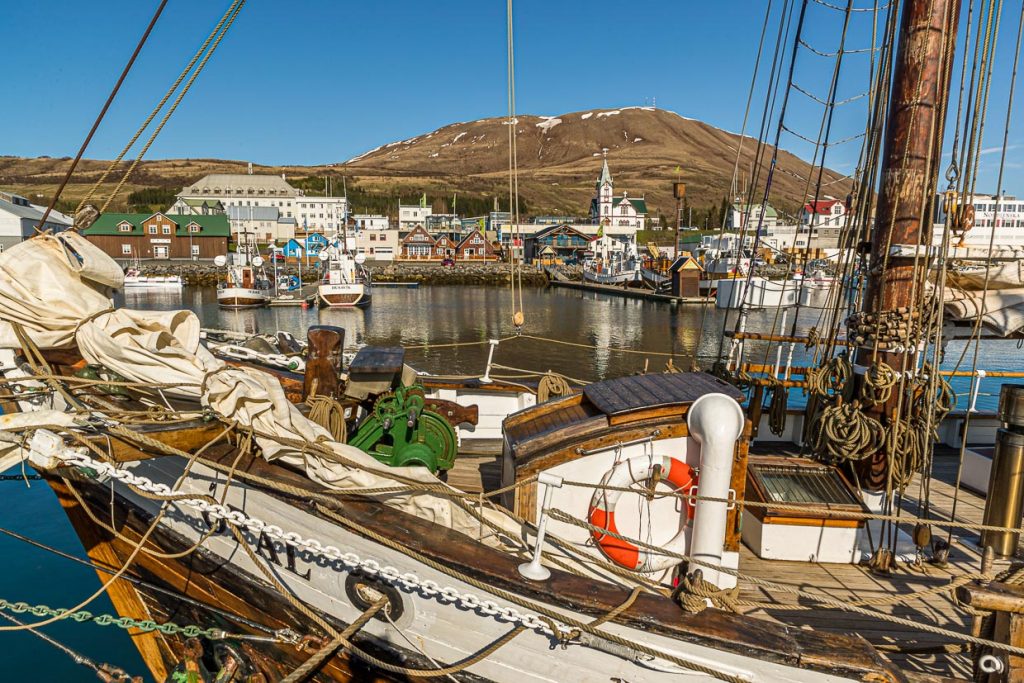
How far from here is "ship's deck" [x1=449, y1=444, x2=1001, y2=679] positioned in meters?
3.87

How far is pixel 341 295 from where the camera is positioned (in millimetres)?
44219

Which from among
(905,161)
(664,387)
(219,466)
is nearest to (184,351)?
(219,466)

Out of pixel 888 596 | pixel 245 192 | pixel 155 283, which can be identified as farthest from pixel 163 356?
pixel 245 192

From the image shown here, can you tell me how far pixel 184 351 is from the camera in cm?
447

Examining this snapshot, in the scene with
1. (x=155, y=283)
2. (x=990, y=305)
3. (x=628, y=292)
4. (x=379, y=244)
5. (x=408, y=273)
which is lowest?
(x=628, y=292)

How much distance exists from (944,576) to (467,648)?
4.05 metres

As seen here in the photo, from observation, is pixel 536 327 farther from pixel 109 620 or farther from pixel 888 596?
pixel 109 620

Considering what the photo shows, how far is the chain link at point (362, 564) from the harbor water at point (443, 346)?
14.2 feet

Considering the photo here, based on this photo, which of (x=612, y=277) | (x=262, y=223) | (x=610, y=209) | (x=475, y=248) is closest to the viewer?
(x=612, y=277)

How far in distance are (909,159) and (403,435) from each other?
509cm

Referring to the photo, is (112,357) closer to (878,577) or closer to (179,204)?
(878,577)

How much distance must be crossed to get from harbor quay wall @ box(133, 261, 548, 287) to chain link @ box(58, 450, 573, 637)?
61429 mm

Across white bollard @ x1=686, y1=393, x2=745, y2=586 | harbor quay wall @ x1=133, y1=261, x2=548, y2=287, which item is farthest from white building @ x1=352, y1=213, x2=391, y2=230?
white bollard @ x1=686, y1=393, x2=745, y2=586

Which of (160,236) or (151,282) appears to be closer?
(151,282)
